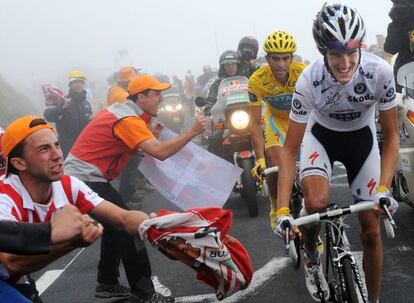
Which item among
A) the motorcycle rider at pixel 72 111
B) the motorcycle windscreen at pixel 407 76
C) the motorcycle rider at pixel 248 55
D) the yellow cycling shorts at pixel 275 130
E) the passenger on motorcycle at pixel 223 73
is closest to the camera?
the motorcycle windscreen at pixel 407 76

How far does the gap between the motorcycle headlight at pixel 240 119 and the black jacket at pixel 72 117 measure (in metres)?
3.94

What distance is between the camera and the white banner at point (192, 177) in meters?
4.89

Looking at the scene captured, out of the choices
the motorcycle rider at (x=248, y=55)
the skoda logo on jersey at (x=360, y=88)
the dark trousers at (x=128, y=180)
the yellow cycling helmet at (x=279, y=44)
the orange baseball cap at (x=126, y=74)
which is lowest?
the dark trousers at (x=128, y=180)

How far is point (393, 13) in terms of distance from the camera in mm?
6129

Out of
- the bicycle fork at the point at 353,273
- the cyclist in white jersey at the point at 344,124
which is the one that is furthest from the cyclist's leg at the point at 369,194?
the bicycle fork at the point at 353,273

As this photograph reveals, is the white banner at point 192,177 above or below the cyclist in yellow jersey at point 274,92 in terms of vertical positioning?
below

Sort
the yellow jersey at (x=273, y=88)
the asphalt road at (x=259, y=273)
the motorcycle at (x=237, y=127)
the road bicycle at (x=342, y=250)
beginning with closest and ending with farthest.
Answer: the road bicycle at (x=342, y=250) → the asphalt road at (x=259, y=273) → the yellow jersey at (x=273, y=88) → the motorcycle at (x=237, y=127)

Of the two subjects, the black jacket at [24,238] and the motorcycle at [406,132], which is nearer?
the black jacket at [24,238]

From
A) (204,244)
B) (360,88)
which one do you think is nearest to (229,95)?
(360,88)

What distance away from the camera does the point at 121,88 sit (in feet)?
29.3

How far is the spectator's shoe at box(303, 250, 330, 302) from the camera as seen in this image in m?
3.65

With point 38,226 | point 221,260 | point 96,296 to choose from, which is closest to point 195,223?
point 221,260

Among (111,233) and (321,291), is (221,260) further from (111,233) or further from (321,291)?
(111,233)

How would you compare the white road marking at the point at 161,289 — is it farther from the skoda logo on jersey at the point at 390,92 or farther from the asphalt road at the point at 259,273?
the skoda logo on jersey at the point at 390,92
